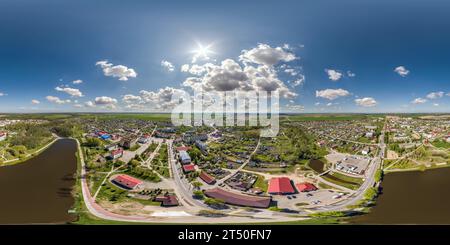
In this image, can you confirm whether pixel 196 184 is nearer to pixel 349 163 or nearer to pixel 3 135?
pixel 349 163

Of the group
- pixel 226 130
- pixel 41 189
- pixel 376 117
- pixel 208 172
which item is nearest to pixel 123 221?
pixel 208 172

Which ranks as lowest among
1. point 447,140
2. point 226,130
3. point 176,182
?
point 176,182

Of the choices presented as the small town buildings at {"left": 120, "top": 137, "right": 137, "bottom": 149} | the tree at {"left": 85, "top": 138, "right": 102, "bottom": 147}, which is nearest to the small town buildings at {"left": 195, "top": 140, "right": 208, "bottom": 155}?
the small town buildings at {"left": 120, "top": 137, "right": 137, "bottom": 149}

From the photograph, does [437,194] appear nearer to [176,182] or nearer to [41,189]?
[176,182]

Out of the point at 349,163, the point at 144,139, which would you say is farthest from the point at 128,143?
the point at 349,163

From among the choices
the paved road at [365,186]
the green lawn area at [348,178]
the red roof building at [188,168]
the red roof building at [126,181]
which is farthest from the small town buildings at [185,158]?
the green lawn area at [348,178]
